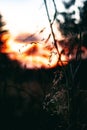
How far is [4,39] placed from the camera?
2086cm

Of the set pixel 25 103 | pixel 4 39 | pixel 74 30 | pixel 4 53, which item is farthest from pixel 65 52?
pixel 4 39

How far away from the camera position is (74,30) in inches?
173

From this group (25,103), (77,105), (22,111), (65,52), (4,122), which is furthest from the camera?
(25,103)

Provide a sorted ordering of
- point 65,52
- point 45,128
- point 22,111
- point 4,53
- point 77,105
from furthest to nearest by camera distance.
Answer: point 4,53
point 22,111
point 45,128
point 65,52
point 77,105

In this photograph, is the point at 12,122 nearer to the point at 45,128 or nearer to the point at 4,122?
the point at 4,122

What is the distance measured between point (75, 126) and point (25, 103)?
10585mm

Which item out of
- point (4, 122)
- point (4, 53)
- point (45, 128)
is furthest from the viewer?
point (4, 53)

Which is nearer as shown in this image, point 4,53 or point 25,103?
point 25,103

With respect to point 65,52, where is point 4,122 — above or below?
below

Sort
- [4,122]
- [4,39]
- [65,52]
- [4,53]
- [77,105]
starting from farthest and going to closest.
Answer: [4,39] → [4,53] → [4,122] → [65,52] → [77,105]

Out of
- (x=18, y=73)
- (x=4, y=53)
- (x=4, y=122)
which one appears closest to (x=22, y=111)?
(x=18, y=73)

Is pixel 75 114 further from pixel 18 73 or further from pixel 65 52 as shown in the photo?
pixel 18 73

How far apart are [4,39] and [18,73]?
7.19 metres

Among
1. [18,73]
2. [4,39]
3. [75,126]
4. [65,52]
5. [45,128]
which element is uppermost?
[65,52]
